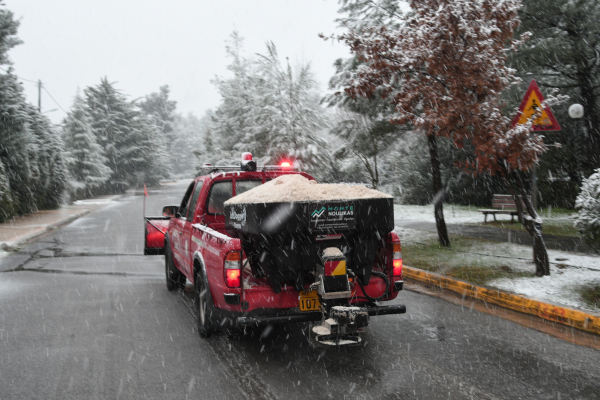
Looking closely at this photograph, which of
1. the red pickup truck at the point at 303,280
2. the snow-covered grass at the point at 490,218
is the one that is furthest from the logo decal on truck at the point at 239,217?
the snow-covered grass at the point at 490,218

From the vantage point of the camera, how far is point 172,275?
312 inches

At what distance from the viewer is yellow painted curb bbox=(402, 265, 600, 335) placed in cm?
578

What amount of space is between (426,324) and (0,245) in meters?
11.5

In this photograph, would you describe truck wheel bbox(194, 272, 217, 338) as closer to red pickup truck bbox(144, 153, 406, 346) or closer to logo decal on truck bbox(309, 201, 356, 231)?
red pickup truck bbox(144, 153, 406, 346)

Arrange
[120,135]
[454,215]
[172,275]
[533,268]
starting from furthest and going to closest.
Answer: [120,135]
[454,215]
[533,268]
[172,275]

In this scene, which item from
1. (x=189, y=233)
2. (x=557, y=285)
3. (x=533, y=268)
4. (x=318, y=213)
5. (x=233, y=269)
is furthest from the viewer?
(x=533, y=268)

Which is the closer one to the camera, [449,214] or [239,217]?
[239,217]

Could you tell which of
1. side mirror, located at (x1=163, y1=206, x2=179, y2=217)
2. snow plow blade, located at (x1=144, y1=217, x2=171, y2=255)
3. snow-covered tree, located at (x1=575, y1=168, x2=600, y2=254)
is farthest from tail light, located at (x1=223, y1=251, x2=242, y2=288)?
snow-covered tree, located at (x1=575, y1=168, x2=600, y2=254)

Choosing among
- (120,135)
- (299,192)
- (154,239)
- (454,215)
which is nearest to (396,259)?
(299,192)

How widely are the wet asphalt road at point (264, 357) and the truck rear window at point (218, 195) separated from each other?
1453 millimetres

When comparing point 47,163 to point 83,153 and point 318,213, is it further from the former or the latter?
point 318,213

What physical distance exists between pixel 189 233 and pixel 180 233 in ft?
2.25

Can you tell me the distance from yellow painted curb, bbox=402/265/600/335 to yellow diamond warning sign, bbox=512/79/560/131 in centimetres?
261

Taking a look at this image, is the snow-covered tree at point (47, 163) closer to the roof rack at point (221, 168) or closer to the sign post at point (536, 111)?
the roof rack at point (221, 168)
